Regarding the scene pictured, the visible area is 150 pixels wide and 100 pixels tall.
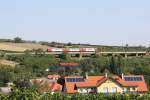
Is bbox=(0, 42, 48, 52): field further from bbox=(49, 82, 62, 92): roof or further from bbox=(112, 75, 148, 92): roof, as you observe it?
bbox=(112, 75, 148, 92): roof

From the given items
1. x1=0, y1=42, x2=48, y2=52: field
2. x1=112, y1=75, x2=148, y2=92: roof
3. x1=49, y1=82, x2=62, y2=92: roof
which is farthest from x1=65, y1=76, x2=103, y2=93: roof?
x1=0, y1=42, x2=48, y2=52: field

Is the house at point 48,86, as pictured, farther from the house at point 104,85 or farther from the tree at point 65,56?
the tree at point 65,56

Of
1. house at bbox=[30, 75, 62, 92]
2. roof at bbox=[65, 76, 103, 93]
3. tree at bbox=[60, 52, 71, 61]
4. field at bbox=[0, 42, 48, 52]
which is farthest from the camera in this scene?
field at bbox=[0, 42, 48, 52]

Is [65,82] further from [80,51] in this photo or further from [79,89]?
[80,51]

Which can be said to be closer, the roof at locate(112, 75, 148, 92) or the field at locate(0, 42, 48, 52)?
the roof at locate(112, 75, 148, 92)

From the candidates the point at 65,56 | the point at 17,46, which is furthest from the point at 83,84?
the point at 17,46

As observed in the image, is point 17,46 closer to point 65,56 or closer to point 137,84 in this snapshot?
point 65,56

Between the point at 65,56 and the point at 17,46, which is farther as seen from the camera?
the point at 17,46

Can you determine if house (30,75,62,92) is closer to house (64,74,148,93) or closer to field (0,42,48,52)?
house (64,74,148,93)

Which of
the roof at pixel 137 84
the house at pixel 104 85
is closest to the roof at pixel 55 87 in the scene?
the house at pixel 104 85

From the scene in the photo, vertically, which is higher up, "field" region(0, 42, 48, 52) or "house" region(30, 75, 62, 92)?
"field" region(0, 42, 48, 52)

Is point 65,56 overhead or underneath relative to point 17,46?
underneath

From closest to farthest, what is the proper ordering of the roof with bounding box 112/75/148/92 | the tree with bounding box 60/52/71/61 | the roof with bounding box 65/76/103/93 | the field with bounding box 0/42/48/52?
1. the roof with bounding box 65/76/103/93
2. the roof with bounding box 112/75/148/92
3. the tree with bounding box 60/52/71/61
4. the field with bounding box 0/42/48/52

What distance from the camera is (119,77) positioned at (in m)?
82.7
